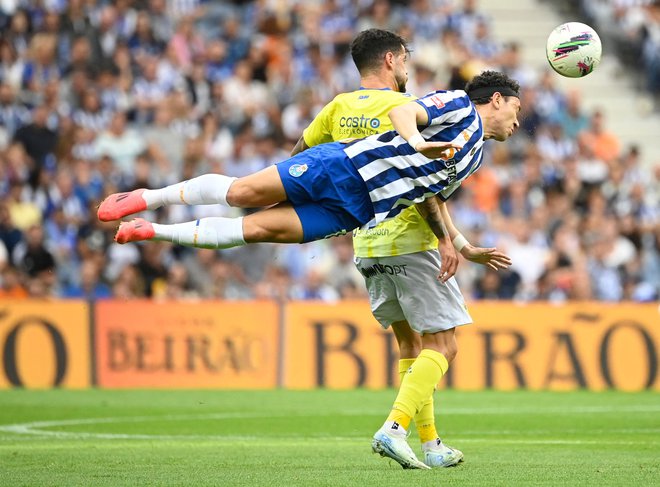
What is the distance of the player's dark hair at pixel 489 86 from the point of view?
8273 millimetres

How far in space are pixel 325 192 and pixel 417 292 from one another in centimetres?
102

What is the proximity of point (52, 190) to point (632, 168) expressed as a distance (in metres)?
9.34

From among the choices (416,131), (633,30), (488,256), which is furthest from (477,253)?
(633,30)

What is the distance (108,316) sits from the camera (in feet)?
54.8

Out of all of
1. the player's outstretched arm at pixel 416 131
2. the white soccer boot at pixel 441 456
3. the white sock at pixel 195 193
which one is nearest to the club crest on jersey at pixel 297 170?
the white sock at pixel 195 193

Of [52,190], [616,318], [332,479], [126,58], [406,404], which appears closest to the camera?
[332,479]

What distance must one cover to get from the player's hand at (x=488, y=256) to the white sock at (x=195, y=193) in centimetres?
169

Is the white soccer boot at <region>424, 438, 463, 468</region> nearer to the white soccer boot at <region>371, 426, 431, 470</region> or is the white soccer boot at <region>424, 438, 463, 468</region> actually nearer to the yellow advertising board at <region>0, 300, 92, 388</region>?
the white soccer boot at <region>371, 426, 431, 470</region>

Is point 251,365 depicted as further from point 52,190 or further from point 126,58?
point 126,58

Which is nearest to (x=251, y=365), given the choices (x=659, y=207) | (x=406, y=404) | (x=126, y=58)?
(x=126, y=58)

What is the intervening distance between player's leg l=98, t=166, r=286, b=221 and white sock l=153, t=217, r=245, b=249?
141 mm

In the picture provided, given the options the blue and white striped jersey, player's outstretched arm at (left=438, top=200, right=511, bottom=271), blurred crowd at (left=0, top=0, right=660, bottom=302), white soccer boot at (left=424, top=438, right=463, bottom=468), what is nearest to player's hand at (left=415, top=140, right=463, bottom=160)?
the blue and white striped jersey

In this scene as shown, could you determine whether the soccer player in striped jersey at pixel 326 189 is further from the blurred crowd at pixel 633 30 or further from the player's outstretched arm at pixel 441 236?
the blurred crowd at pixel 633 30

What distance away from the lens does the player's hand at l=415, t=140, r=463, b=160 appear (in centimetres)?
730
